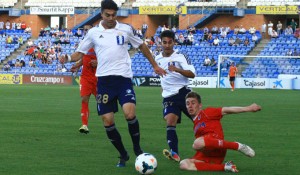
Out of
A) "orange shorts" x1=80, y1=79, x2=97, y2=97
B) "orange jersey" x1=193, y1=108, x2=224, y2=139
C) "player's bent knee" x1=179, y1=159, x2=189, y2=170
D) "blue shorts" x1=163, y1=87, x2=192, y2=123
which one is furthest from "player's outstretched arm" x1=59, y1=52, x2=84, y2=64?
"orange shorts" x1=80, y1=79, x2=97, y2=97

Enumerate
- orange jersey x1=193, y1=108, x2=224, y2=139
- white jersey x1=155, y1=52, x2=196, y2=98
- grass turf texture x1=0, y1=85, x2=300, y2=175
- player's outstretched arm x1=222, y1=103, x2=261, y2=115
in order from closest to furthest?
player's outstretched arm x1=222, y1=103, x2=261, y2=115, orange jersey x1=193, y1=108, x2=224, y2=139, grass turf texture x1=0, y1=85, x2=300, y2=175, white jersey x1=155, y1=52, x2=196, y2=98

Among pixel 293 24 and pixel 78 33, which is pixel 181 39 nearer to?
pixel 293 24

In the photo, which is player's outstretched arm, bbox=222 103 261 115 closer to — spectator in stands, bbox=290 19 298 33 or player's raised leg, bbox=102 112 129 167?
player's raised leg, bbox=102 112 129 167

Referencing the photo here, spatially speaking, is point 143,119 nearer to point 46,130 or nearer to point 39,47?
point 46,130

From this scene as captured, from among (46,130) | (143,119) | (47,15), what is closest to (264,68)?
(47,15)

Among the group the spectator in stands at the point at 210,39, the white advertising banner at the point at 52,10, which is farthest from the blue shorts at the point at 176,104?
the white advertising banner at the point at 52,10

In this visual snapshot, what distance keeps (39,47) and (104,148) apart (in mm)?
51800

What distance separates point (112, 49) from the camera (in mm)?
11430

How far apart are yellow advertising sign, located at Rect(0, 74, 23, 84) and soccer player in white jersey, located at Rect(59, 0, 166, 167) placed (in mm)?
47274

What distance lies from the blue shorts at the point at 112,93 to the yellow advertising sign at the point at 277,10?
159 feet

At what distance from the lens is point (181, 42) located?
60.5 m

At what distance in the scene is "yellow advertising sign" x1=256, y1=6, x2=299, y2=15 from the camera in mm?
58625

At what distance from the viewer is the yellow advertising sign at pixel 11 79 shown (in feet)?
191

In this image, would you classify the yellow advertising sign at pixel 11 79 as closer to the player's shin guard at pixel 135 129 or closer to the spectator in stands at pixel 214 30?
the spectator in stands at pixel 214 30
